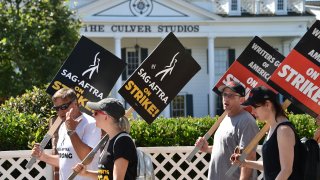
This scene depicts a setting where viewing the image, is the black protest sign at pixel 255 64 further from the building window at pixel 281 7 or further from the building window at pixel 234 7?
the building window at pixel 281 7

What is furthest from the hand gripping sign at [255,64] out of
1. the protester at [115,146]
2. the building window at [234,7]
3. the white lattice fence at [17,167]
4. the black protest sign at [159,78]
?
the building window at [234,7]

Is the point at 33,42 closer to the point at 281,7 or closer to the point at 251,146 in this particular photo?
the point at 251,146

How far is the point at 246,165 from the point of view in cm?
604

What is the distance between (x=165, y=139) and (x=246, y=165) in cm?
404

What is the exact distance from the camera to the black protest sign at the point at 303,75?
6.29 metres

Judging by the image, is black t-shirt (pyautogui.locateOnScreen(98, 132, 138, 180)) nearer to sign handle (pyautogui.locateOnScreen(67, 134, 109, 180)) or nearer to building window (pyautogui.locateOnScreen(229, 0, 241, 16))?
sign handle (pyautogui.locateOnScreen(67, 134, 109, 180))

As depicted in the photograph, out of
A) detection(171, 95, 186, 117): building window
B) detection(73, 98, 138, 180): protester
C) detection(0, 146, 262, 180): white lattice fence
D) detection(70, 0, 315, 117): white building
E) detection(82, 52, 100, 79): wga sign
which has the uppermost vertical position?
detection(82, 52, 100, 79): wga sign

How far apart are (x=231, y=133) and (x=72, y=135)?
4.47 feet

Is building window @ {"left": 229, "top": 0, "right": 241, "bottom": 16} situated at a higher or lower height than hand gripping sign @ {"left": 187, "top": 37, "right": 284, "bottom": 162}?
lower

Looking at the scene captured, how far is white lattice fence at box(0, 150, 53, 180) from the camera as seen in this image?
927 centimetres

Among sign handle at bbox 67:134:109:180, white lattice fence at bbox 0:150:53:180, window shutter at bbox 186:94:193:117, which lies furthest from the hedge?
Answer: window shutter at bbox 186:94:193:117

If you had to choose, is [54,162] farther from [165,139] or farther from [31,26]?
[31,26]

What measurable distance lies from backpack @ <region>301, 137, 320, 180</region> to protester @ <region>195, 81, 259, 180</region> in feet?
3.00

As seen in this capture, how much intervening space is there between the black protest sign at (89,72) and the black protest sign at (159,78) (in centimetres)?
21
